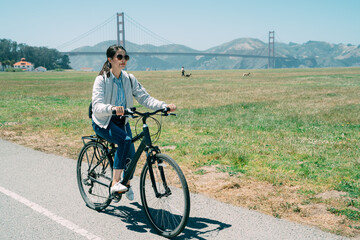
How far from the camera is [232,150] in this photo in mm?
6949

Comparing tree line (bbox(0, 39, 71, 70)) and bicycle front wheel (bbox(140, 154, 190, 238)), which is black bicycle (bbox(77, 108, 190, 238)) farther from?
tree line (bbox(0, 39, 71, 70))

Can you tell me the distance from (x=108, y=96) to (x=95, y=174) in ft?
3.70

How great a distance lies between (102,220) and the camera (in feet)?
12.9

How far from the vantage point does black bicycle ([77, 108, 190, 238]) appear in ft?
11.0

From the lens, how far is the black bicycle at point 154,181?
3.34 metres

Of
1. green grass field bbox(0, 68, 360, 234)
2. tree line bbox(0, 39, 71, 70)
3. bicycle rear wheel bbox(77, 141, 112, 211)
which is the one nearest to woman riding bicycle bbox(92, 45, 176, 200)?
bicycle rear wheel bbox(77, 141, 112, 211)

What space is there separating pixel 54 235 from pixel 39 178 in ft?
7.12

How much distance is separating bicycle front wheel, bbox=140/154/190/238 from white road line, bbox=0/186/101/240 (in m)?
0.61

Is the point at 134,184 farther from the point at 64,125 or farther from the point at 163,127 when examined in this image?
the point at 64,125

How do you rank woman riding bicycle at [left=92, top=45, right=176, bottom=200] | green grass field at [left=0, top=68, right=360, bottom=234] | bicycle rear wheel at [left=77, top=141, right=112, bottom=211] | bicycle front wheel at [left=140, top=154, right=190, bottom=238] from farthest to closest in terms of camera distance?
green grass field at [left=0, top=68, right=360, bottom=234] → bicycle rear wheel at [left=77, top=141, right=112, bottom=211] → woman riding bicycle at [left=92, top=45, right=176, bottom=200] → bicycle front wheel at [left=140, top=154, right=190, bottom=238]

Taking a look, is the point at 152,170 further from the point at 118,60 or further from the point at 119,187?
the point at 118,60

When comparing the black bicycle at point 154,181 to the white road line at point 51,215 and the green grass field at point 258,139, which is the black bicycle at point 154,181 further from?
the green grass field at point 258,139

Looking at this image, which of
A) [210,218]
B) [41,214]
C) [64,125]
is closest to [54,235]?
[41,214]

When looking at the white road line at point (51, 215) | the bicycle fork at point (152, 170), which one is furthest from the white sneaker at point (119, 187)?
the white road line at point (51, 215)
